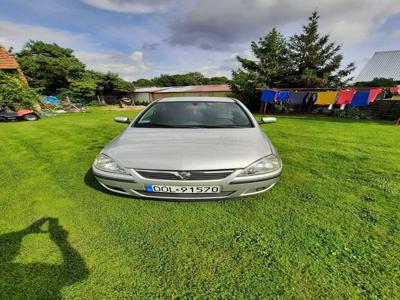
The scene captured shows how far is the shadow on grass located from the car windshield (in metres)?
1.72

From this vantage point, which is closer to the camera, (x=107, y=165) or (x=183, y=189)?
(x=183, y=189)

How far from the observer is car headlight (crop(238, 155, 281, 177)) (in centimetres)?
192

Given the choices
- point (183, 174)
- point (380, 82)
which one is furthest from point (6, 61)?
point (380, 82)

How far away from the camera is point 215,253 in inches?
66.2

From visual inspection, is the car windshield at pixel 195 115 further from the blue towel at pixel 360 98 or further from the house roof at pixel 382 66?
the house roof at pixel 382 66

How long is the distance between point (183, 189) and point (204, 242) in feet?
1.72

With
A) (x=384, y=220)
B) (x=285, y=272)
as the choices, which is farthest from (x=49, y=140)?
(x=384, y=220)

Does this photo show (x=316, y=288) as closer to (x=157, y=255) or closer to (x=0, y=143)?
(x=157, y=255)

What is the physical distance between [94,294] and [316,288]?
1.57m

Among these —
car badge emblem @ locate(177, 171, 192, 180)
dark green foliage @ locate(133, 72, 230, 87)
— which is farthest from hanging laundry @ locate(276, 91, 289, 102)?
dark green foliage @ locate(133, 72, 230, 87)

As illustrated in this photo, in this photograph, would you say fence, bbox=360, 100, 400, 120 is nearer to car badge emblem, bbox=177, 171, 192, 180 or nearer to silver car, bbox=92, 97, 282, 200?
silver car, bbox=92, 97, 282, 200

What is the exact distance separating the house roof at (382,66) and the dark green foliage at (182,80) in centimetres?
3867

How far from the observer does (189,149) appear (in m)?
2.04

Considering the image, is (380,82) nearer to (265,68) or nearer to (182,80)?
(265,68)
